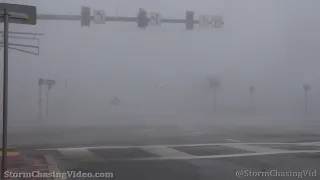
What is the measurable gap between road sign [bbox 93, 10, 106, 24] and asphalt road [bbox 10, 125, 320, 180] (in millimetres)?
2349

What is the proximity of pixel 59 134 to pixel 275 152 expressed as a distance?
4.60 m

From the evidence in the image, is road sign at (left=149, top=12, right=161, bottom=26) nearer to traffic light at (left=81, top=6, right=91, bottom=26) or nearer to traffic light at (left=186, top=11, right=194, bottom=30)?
traffic light at (left=186, top=11, right=194, bottom=30)

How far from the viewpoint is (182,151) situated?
9281mm

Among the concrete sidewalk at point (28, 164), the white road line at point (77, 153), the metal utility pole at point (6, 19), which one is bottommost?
the white road line at point (77, 153)

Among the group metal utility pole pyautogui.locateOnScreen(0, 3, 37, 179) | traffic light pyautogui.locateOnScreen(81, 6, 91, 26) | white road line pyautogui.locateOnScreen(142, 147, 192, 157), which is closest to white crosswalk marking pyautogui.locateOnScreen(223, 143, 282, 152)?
white road line pyautogui.locateOnScreen(142, 147, 192, 157)

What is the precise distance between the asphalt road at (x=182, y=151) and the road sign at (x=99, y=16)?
235cm

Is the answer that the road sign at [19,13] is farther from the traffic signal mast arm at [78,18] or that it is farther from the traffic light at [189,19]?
the traffic light at [189,19]

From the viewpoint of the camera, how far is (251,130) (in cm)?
1084

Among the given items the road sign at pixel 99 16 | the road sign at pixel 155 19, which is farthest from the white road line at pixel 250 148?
the road sign at pixel 99 16

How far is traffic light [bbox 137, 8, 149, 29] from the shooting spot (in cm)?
974

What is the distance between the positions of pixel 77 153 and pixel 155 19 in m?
3.38

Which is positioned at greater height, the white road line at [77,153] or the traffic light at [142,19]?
the traffic light at [142,19]

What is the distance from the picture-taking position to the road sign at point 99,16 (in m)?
9.59

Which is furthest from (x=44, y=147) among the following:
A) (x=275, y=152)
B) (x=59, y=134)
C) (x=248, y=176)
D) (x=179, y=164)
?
(x=275, y=152)
